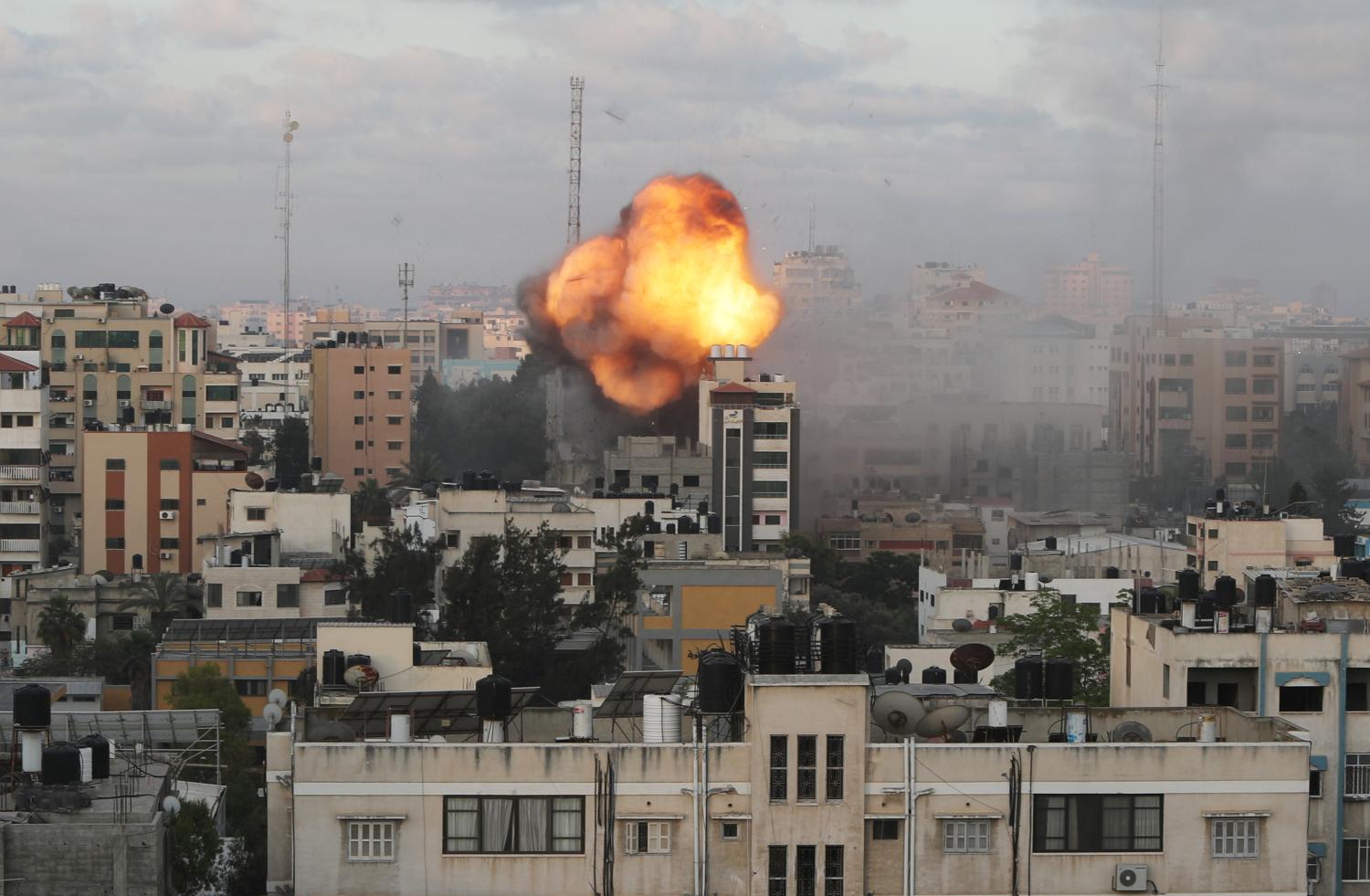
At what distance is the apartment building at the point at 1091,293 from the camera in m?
143

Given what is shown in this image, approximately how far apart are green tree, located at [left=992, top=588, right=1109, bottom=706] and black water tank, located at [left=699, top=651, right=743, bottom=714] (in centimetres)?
1098

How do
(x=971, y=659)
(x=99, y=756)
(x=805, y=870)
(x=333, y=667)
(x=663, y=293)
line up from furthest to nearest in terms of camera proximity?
(x=663, y=293)
(x=333, y=667)
(x=971, y=659)
(x=99, y=756)
(x=805, y=870)

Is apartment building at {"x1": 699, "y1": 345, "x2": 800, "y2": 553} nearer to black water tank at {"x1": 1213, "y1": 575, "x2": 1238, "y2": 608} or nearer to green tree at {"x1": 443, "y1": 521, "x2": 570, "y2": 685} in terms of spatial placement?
green tree at {"x1": 443, "y1": 521, "x2": 570, "y2": 685}

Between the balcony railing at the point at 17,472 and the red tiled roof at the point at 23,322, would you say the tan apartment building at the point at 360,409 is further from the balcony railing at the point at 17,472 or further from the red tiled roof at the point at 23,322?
the balcony railing at the point at 17,472

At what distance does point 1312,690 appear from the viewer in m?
25.5

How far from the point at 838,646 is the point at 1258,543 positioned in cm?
3658

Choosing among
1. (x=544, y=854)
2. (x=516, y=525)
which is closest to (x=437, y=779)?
(x=544, y=854)

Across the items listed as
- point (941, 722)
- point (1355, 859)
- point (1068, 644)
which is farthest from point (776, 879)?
point (1068, 644)

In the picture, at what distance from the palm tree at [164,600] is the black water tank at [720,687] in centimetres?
3037

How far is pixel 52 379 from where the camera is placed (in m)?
79.4

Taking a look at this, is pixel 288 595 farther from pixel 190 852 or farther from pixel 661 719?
pixel 661 719

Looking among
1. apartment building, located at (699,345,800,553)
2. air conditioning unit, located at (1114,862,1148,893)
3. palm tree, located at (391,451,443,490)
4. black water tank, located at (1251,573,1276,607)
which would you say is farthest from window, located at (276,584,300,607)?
palm tree, located at (391,451,443,490)

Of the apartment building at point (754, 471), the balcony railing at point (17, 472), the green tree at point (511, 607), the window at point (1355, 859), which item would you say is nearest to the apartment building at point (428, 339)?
the apartment building at point (754, 471)

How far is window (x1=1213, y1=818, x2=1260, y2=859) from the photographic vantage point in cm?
2055
